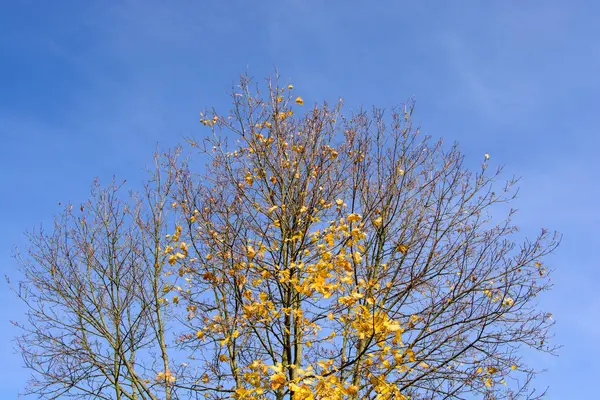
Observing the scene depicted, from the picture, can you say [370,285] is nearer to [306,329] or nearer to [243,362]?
[306,329]

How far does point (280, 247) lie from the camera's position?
812 centimetres

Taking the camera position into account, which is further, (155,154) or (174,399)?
(155,154)

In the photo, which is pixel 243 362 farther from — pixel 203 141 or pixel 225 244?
pixel 203 141

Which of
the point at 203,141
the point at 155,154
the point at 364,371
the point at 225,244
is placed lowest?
the point at 364,371

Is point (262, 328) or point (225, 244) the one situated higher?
point (225, 244)

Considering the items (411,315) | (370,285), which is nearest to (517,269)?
(411,315)

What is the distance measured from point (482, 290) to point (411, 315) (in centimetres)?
130

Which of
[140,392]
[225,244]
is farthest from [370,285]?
[140,392]

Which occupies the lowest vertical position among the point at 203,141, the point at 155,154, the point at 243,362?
the point at 243,362

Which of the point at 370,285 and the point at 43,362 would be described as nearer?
the point at 370,285

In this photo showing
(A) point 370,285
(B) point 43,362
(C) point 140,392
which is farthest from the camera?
(B) point 43,362

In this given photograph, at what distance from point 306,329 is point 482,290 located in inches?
109

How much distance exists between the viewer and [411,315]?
7191 millimetres

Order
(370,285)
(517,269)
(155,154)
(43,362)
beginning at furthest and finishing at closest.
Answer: (155,154) → (43,362) → (517,269) → (370,285)
